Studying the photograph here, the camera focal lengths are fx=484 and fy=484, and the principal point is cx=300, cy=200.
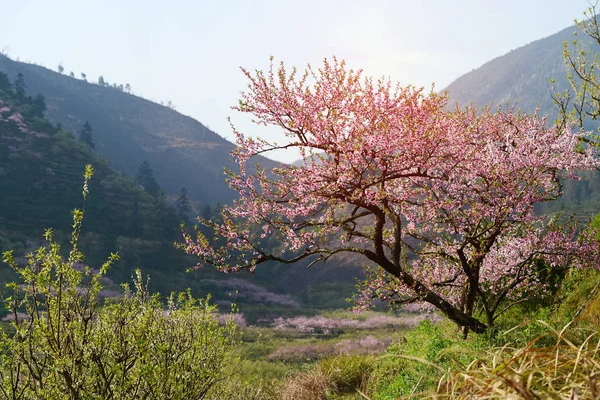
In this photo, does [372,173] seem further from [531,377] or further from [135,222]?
[135,222]

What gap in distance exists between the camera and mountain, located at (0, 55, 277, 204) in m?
118

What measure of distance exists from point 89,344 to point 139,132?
465 ft

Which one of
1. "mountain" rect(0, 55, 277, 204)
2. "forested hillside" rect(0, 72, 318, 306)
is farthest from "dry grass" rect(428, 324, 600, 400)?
"mountain" rect(0, 55, 277, 204)

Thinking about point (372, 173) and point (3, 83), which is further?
point (3, 83)

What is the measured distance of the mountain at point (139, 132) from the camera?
11769cm

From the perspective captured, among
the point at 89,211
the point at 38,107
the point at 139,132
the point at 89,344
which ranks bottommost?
the point at 89,211

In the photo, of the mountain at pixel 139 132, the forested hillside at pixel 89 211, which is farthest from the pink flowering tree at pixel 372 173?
the mountain at pixel 139 132

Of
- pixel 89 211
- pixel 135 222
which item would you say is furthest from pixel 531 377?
pixel 135 222

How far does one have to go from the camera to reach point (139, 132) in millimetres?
137125

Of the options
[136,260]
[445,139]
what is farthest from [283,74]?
[136,260]

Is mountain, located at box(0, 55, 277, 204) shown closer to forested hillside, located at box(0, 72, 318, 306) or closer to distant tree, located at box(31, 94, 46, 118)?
distant tree, located at box(31, 94, 46, 118)

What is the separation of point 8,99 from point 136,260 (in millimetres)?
28837

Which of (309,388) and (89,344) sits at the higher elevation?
(89,344)

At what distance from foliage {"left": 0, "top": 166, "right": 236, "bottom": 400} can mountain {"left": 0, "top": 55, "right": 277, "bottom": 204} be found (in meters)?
103
